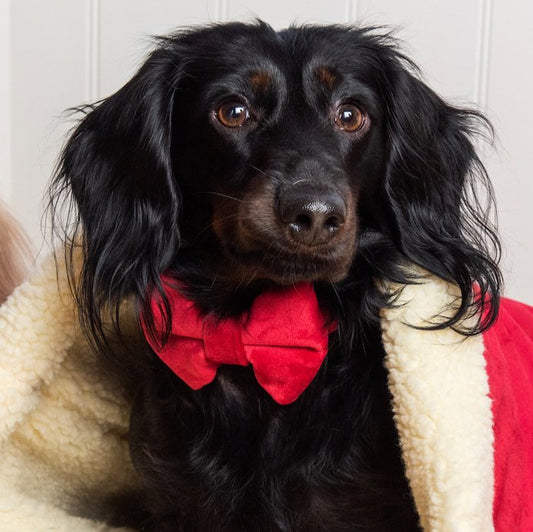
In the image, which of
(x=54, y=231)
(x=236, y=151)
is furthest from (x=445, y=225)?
(x=54, y=231)

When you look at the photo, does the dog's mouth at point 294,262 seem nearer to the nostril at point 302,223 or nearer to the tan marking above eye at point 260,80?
the nostril at point 302,223

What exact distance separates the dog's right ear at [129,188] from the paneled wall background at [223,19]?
0.42m

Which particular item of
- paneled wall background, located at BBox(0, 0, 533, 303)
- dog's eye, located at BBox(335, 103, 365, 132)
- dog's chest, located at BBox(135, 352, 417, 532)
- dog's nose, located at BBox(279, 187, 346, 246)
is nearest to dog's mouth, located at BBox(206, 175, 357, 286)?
dog's nose, located at BBox(279, 187, 346, 246)

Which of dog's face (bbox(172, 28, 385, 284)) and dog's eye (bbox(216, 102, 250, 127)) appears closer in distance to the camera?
dog's face (bbox(172, 28, 385, 284))

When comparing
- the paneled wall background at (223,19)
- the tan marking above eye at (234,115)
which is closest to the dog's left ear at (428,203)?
the tan marking above eye at (234,115)

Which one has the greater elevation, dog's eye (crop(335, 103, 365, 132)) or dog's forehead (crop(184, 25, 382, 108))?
dog's forehead (crop(184, 25, 382, 108))

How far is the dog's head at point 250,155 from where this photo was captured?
130cm

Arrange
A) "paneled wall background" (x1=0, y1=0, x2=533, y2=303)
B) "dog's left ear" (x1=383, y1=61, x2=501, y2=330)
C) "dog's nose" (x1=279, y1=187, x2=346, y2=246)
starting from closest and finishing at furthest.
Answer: "dog's nose" (x1=279, y1=187, x2=346, y2=246) → "dog's left ear" (x1=383, y1=61, x2=501, y2=330) → "paneled wall background" (x1=0, y1=0, x2=533, y2=303)

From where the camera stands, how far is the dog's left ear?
1383 millimetres

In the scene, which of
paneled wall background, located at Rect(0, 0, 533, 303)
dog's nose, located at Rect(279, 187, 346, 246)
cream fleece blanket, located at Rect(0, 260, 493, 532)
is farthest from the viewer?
paneled wall background, located at Rect(0, 0, 533, 303)

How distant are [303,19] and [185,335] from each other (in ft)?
2.91

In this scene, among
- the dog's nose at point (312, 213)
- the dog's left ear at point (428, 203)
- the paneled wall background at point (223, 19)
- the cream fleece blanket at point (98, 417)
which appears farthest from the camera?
the paneled wall background at point (223, 19)

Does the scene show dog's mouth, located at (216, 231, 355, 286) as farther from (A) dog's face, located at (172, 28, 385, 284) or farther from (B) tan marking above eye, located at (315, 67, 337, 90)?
(B) tan marking above eye, located at (315, 67, 337, 90)

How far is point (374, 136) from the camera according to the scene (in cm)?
137
